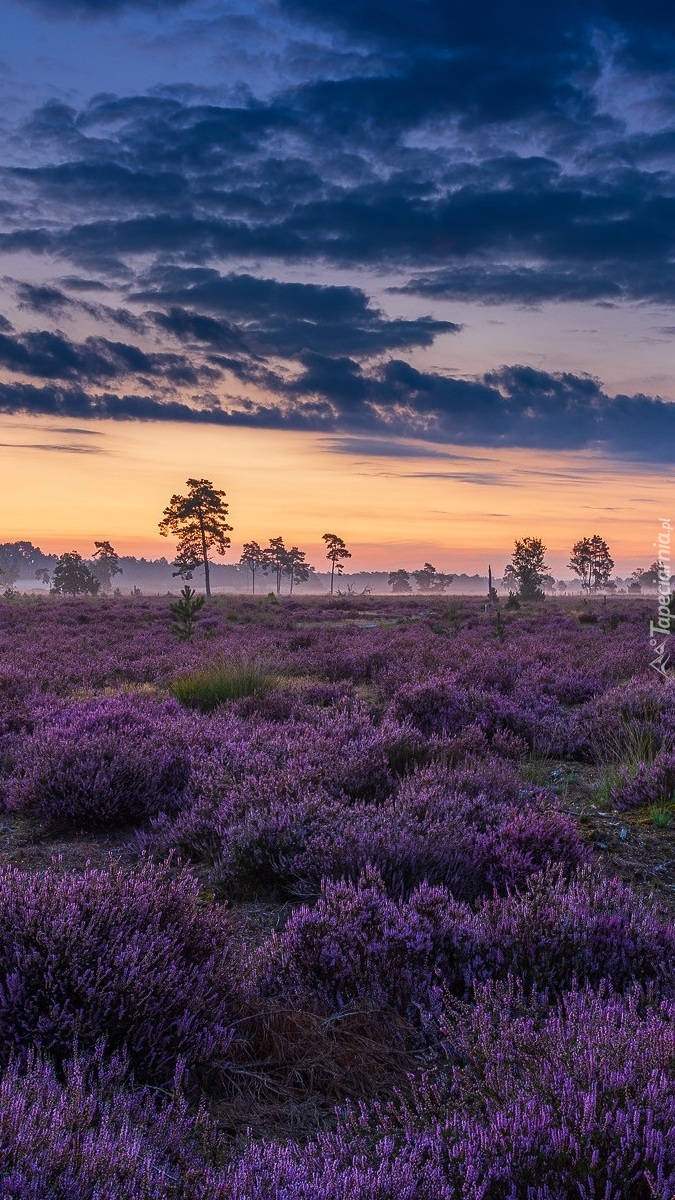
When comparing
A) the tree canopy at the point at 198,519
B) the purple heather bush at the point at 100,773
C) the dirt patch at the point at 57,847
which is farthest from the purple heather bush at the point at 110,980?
the tree canopy at the point at 198,519

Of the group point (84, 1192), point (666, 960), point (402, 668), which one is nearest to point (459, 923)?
point (666, 960)

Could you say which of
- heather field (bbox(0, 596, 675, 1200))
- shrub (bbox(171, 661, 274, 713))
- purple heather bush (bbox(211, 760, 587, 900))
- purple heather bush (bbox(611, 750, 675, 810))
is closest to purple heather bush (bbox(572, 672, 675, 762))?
heather field (bbox(0, 596, 675, 1200))

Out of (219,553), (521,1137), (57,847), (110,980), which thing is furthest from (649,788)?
(219,553)

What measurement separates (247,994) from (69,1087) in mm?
984

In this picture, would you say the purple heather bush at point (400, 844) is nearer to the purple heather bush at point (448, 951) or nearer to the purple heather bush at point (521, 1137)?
the purple heather bush at point (448, 951)

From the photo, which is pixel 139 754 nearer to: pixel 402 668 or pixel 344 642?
pixel 402 668

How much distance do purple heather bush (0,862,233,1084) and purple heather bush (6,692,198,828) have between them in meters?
2.61

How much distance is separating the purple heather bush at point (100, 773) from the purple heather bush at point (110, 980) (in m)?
2.61

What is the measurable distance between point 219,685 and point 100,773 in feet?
13.8

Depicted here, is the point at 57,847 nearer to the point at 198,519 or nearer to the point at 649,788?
the point at 649,788

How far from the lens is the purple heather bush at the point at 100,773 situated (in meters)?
5.45

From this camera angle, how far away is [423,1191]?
4.95ft

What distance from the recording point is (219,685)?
968cm

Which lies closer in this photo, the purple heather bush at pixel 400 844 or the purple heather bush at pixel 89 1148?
the purple heather bush at pixel 89 1148
